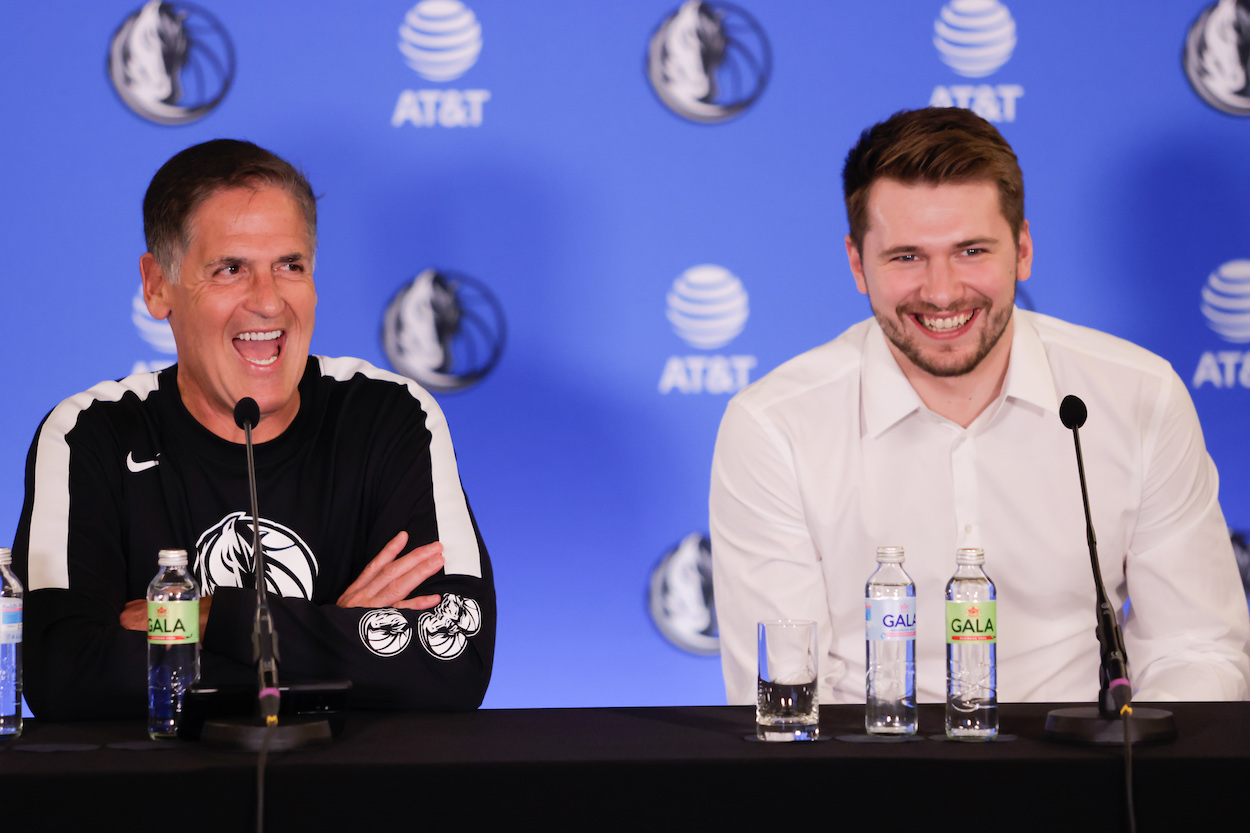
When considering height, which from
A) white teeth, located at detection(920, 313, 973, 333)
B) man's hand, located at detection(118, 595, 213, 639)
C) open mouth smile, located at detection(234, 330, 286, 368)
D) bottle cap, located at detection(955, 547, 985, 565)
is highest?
white teeth, located at detection(920, 313, 973, 333)

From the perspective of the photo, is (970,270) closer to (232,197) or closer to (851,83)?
(851,83)

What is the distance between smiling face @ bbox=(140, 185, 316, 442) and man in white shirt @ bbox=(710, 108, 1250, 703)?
0.86 meters

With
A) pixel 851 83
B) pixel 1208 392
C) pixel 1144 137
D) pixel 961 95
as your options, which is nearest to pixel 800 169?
pixel 851 83

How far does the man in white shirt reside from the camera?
228cm

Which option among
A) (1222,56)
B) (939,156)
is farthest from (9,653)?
(1222,56)

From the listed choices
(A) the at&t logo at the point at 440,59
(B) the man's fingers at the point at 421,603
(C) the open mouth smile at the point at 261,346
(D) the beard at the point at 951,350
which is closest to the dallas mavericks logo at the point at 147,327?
(A) the at&t logo at the point at 440,59

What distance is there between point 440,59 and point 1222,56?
6.98ft

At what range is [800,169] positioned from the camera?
131 inches

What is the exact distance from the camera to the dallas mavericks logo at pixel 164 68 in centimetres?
329

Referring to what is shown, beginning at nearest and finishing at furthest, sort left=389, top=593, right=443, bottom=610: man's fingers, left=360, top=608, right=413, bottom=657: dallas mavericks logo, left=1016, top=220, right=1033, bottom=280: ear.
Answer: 1. left=360, top=608, right=413, bottom=657: dallas mavericks logo
2. left=389, top=593, right=443, bottom=610: man's fingers
3. left=1016, top=220, right=1033, bottom=280: ear

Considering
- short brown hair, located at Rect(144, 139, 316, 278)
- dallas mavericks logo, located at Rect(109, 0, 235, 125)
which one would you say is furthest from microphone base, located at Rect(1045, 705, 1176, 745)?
dallas mavericks logo, located at Rect(109, 0, 235, 125)

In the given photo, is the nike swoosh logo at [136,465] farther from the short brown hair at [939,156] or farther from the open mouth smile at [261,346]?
the short brown hair at [939,156]

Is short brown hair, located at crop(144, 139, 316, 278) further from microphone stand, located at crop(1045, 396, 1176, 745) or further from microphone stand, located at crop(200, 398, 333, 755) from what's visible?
microphone stand, located at crop(1045, 396, 1176, 745)

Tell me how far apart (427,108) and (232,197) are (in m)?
1.14
